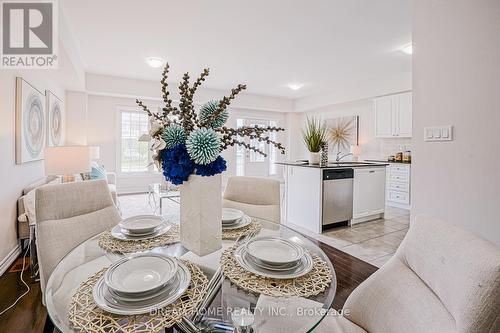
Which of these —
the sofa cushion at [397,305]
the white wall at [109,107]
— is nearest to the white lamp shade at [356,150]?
the white wall at [109,107]

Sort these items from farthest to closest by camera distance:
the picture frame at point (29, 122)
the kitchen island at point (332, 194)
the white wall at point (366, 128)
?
the white wall at point (366, 128) < the kitchen island at point (332, 194) < the picture frame at point (29, 122)

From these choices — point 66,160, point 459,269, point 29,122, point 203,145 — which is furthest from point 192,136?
point 29,122

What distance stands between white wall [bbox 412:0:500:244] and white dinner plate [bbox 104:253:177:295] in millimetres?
1897

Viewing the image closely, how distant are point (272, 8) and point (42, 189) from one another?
268 centimetres

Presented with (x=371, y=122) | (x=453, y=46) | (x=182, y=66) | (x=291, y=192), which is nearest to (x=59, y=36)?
(x=182, y=66)

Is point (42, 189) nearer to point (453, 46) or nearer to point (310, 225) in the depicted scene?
point (453, 46)

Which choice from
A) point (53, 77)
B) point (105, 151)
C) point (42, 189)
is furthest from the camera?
point (105, 151)

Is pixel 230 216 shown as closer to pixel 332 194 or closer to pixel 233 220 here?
pixel 233 220

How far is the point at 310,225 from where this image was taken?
350cm

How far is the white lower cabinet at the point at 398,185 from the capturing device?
15.9ft

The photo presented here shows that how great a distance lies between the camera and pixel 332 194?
3.46 metres

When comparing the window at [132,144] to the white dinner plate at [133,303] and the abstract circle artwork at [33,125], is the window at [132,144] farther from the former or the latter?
the white dinner plate at [133,303]

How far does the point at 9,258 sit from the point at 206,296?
8.88 feet

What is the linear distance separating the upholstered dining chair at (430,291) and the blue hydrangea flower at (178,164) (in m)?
0.51
